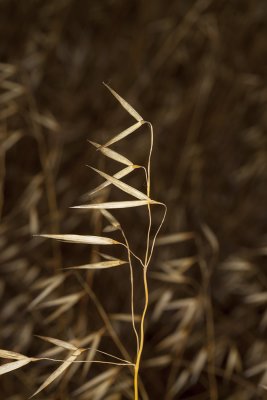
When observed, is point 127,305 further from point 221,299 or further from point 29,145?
point 29,145

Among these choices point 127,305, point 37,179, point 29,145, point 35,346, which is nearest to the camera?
point 37,179

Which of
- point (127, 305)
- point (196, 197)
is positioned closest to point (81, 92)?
point (196, 197)

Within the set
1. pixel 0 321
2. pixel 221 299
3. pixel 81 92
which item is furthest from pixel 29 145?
pixel 221 299


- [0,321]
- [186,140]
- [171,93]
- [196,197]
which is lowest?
[0,321]

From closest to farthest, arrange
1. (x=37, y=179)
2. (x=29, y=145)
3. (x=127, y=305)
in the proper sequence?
(x=37, y=179)
(x=127, y=305)
(x=29, y=145)

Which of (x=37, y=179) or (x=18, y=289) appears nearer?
(x=37, y=179)

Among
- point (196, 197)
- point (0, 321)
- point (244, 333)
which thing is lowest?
point (244, 333)

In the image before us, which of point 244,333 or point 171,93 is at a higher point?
point 171,93

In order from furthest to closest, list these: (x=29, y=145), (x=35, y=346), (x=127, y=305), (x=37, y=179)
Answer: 1. (x=29, y=145)
2. (x=127, y=305)
3. (x=35, y=346)
4. (x=37, y=179)

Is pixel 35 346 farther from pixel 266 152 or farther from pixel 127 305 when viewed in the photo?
pixel 266 152
